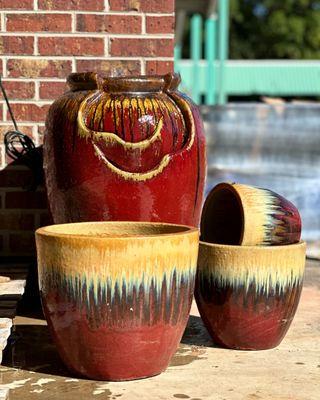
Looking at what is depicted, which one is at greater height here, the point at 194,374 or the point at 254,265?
the point at 254,265

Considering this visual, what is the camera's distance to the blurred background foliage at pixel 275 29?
45.4 m

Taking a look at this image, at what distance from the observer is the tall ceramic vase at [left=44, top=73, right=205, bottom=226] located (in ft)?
13.5

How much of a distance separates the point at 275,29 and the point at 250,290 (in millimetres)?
42719

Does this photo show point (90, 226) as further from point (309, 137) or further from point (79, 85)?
point (309, 137)

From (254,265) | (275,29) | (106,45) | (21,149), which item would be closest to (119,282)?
(254,265)

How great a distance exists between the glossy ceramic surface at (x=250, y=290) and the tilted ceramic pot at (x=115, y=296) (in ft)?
1.50

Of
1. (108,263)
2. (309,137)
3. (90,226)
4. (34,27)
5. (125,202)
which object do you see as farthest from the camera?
(309,137)

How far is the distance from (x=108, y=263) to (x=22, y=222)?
1882 millimetres

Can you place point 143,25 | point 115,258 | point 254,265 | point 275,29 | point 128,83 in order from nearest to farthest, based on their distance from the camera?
point 115,258
point 254,265
point 128,83
point 143,25
point 275,29

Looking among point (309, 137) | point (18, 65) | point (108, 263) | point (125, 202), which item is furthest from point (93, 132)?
point (309, 137)

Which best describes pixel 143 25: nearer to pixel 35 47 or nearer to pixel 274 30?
pixel 35 47

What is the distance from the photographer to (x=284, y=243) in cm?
415

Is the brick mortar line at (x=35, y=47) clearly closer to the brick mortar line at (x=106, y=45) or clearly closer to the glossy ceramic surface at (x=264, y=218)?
the brick mortar line at (x=106, y=45)

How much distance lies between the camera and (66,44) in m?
5.10
